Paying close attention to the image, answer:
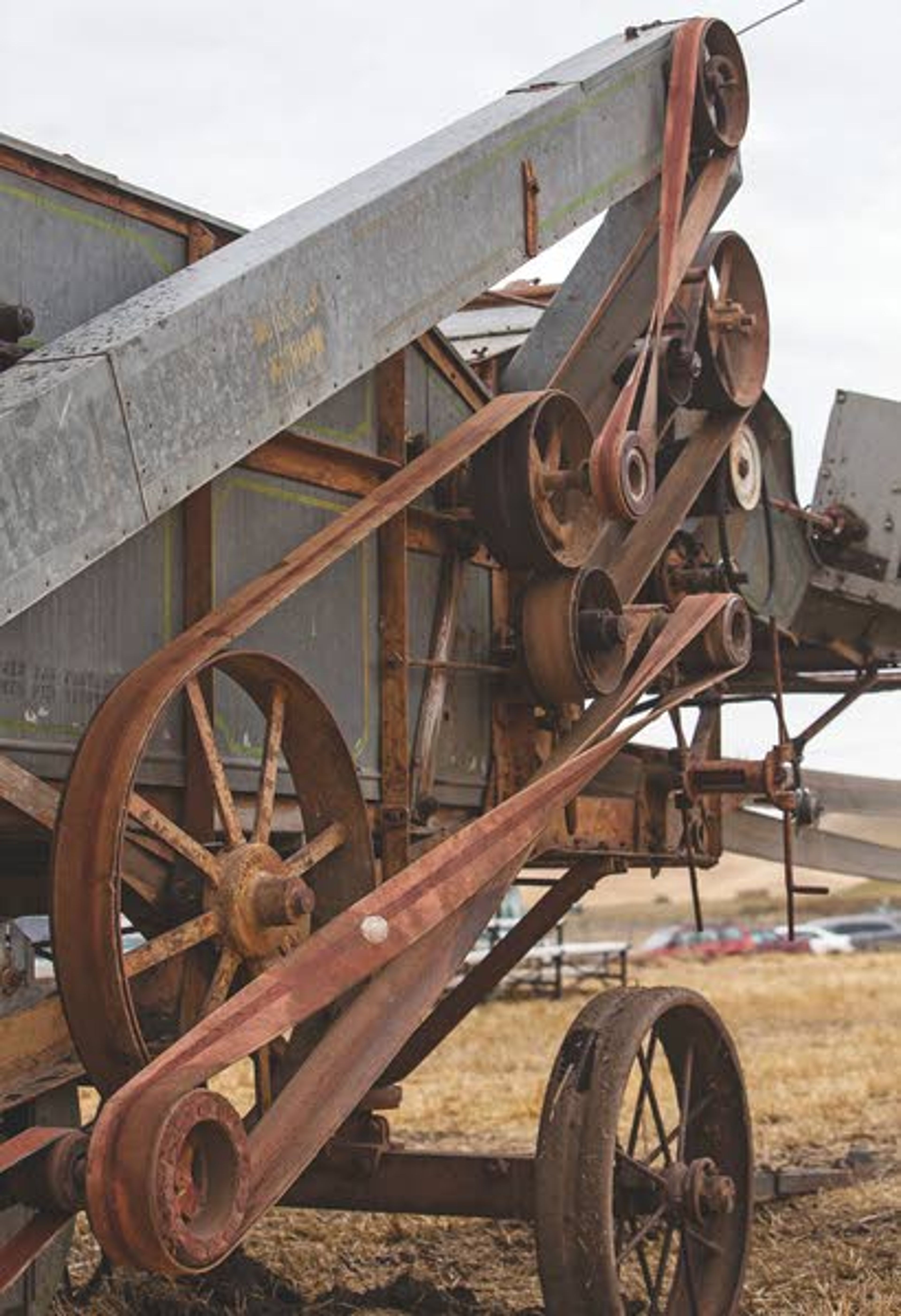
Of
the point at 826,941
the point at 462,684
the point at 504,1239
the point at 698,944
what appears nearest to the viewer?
the point at 462,684

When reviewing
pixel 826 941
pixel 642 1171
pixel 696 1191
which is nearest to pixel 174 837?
pixel 642 1171

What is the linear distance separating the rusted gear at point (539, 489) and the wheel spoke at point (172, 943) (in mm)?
1674

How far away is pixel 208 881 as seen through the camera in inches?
171

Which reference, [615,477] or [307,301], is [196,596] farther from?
[615,477]

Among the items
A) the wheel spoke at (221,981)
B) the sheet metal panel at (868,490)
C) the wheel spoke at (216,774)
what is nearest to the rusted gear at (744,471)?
the sheet metal panel at (868,490)

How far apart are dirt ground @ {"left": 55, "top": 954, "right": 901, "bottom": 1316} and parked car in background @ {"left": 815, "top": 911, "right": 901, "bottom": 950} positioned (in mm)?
21479

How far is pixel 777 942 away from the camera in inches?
1342

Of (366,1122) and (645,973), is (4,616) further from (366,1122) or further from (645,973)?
(645,973)

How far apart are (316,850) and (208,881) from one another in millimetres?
386

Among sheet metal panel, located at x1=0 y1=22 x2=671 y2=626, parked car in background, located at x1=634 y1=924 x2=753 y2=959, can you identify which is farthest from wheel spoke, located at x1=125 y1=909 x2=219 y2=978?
parked car in background, located at x1=634 y1=924 x2=753 y2=959

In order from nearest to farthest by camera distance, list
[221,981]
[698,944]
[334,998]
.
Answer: [334,998], [221,981], [698,944]

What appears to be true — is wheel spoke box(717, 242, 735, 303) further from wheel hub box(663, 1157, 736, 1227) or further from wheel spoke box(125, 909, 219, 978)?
wheel spoke box(125, 909, 219, 978)

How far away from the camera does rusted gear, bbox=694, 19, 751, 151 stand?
21.3ft

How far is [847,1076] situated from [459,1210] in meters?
7.48
